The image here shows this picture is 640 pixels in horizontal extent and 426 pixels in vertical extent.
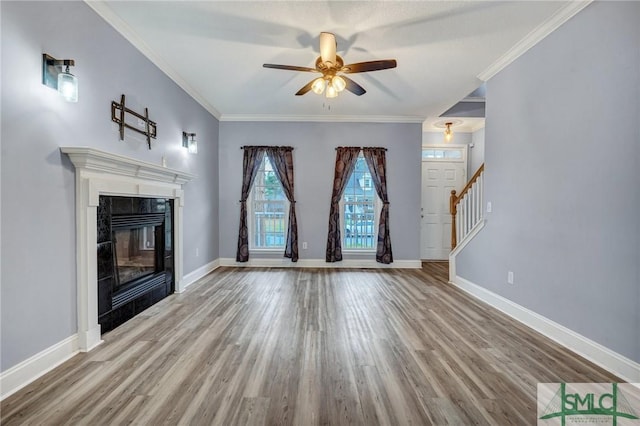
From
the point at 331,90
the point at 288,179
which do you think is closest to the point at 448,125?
the point at 288,179

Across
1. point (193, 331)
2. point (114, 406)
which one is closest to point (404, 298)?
point (193, 331)

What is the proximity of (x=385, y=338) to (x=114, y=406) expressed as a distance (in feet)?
6.42

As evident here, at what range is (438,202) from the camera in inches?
245

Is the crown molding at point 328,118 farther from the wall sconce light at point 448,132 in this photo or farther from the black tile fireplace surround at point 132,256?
the black tile fireplace surround at point 132,256

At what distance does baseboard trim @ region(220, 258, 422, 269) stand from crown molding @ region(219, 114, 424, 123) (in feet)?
8.74

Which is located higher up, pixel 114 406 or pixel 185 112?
pixel 185 112

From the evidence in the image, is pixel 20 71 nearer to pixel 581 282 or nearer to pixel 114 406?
pixel 114 406

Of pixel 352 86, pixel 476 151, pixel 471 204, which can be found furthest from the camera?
pixel 476 151

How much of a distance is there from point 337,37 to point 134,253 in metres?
3.13

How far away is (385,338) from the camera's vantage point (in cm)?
247

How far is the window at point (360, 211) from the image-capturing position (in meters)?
5.49

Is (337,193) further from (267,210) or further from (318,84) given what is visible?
(318,84)

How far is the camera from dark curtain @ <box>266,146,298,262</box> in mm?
5258

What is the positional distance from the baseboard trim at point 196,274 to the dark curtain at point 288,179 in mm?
1300
